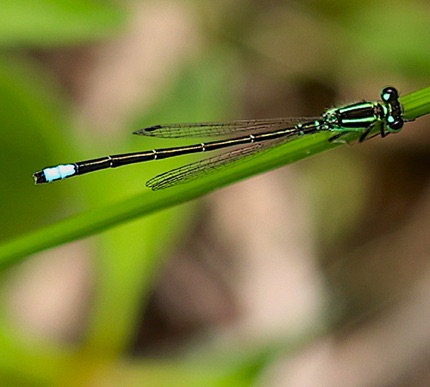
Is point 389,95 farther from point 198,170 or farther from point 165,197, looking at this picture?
point 165,197

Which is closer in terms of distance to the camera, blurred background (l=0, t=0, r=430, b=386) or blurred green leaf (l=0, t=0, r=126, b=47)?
blurred green leaf (l=0, t=0, r=126, b=47)

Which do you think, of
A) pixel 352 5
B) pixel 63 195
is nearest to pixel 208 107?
pixel 63 195

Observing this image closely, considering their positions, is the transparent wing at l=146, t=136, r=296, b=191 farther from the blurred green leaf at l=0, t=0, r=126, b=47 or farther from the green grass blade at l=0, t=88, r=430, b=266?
the blurred green leaf at l=0, t=0, r=126, b=47

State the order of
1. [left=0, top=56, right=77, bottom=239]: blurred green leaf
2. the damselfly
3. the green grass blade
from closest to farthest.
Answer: the green grass blade → the damselfly → [left=0, top=56, right=77, bottom=239]: blurred green leaf

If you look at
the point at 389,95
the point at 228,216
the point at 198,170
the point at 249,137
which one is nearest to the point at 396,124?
the point at 389,95

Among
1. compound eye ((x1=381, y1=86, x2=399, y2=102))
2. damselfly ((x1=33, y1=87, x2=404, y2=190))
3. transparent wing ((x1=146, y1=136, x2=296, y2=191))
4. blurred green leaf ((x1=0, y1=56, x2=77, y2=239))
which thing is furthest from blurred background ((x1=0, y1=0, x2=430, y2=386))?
compound eye ((x1=381, y1=86, x2=399, y2=102))

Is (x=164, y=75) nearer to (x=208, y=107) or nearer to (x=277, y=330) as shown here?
(x=208, y=107)
